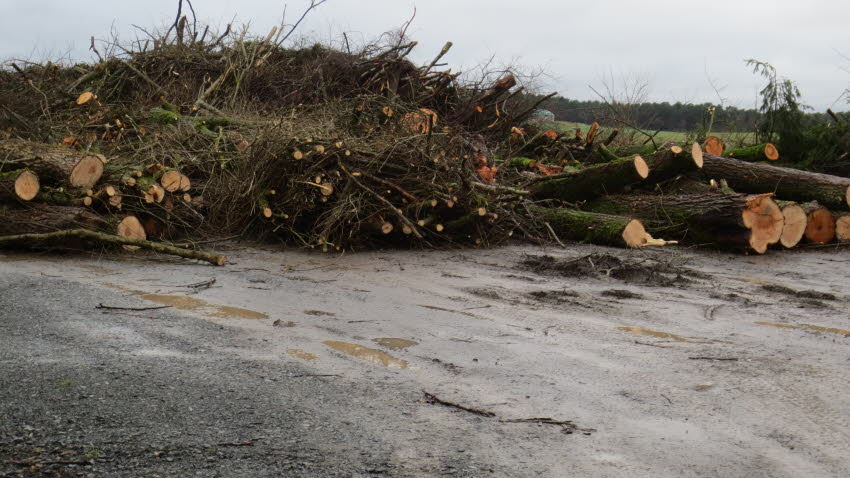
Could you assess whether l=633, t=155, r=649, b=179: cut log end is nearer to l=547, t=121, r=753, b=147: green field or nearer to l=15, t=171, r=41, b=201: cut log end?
l=547, t=121, r=753, b=147: green field

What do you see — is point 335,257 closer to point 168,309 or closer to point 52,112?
point 168,309

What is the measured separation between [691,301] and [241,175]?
483 cm

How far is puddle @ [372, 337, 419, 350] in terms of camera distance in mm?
4141

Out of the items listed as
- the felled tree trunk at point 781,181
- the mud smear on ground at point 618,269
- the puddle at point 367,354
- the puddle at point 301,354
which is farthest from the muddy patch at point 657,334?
the felled tree trunk at point 781,181

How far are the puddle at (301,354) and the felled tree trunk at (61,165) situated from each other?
453 cm

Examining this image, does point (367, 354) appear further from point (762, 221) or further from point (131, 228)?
point (762, 221)

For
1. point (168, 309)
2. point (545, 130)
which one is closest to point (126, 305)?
point (168, 309)

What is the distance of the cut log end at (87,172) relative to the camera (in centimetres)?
731

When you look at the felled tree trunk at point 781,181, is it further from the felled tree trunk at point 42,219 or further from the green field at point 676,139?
the felled tree trunk at point 42,219

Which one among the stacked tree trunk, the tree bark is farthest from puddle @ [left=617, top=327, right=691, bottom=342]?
the stacked tree trunk

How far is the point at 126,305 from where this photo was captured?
4.82 m

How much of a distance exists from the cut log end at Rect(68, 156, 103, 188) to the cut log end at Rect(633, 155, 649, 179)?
6.16m

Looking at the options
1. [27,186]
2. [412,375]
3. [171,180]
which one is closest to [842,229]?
[412,375]

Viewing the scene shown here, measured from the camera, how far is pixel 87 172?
24.2ft
